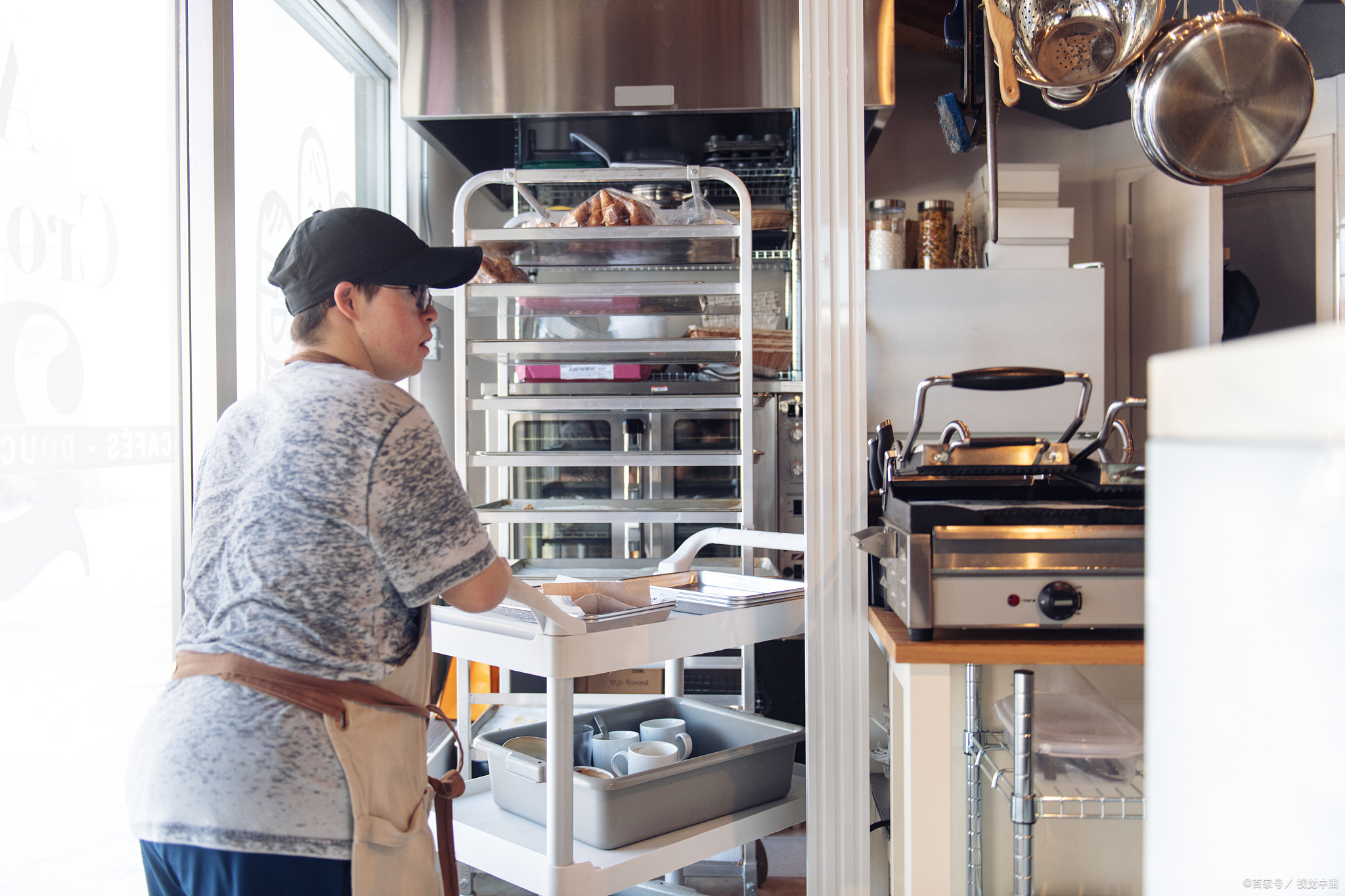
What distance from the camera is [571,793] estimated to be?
4.86ft

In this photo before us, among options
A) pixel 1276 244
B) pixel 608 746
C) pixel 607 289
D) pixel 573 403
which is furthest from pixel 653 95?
pixel 1276 244

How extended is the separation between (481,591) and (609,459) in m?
1.34

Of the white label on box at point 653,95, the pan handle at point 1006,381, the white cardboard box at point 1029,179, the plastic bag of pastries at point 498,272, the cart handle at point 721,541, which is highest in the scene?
the white label on box at point 653,95

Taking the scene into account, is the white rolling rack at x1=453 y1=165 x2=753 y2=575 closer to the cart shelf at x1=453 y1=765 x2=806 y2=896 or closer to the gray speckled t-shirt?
the cart shelf at x1=453 y1=765 x2=806 y2=896

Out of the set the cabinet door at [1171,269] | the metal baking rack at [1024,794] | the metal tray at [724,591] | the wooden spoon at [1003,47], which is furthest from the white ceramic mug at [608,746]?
the cabinet door at [1171,269]

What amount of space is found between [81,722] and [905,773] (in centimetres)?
147

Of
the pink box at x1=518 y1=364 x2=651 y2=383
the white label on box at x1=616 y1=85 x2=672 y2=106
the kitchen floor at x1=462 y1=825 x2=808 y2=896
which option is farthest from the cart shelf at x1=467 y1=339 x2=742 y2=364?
the kitchen floor at x1=462 y1=825 x2=808 y2=896

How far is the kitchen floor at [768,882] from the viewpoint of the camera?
2.23 metres

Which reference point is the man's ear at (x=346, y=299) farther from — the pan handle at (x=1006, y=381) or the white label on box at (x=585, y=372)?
the white label on box at (x=585, y=372)

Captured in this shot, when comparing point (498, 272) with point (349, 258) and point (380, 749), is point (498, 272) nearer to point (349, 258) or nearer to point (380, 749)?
point (349, 258)

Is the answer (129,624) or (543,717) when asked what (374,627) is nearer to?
(129,624)

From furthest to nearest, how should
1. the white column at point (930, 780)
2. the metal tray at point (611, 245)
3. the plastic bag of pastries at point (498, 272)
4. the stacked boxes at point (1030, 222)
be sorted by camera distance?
1. the stacked boxes at point (1030, 222)
2. the plastic bag of pastries at point (498, 272)
3. the metal tray at point (611, 245)
4. the white column at point (930, 780)

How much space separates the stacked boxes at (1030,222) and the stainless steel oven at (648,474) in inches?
32.2

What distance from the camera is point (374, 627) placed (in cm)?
107
